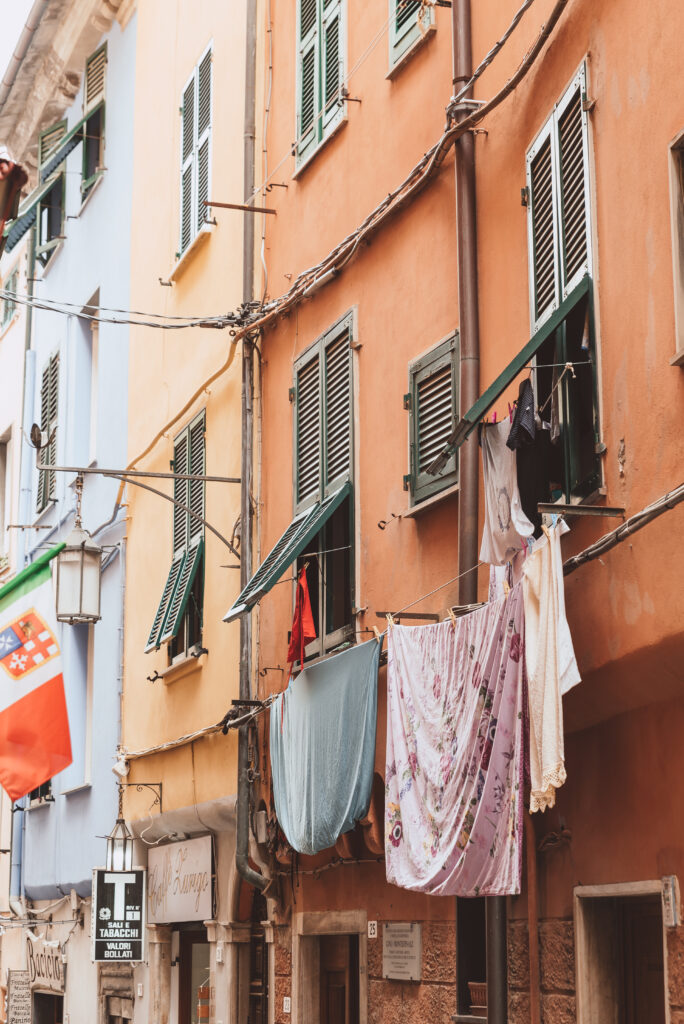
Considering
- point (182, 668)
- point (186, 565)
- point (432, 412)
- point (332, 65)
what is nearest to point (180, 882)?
point (182, 668)

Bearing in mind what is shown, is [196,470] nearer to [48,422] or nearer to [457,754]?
[48,422]

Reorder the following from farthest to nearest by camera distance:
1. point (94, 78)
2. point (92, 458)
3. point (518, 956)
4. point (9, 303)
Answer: point (9, 303) < point (94, 78) < point (92, 458) < point (518, 956)

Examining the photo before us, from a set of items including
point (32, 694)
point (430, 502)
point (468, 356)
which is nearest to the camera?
point (468, 356)

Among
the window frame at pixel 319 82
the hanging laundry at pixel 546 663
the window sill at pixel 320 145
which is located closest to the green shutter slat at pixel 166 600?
the window sill at pixel 320 145

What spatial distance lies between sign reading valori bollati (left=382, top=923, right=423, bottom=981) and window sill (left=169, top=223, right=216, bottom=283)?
7.40 metres

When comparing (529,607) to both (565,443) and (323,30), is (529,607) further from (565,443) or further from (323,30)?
(323,30)

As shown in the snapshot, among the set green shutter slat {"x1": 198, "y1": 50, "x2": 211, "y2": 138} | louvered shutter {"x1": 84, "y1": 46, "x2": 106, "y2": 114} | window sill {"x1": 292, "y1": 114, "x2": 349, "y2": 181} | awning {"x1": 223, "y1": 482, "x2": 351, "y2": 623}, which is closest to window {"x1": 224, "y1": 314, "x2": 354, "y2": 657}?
awning {"x1": 223, "y1": 482, "x2": 351, "y2": 623}

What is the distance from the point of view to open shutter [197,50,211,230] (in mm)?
15562

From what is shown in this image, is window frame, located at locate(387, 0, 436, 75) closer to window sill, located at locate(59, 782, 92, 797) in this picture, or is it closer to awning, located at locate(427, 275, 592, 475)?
awning, located at locate(427, 275, 592, 475)

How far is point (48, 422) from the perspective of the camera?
→ 69.3 feet

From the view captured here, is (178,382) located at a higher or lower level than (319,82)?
lower

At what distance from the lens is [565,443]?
25.5ft

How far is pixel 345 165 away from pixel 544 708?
20.2 ft

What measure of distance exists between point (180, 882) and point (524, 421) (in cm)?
831
